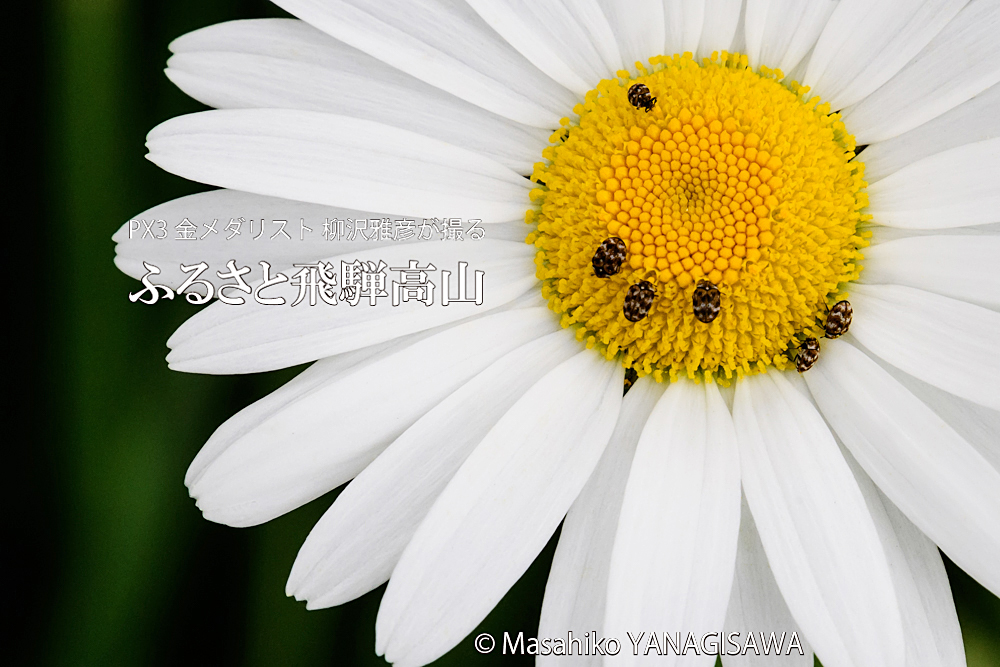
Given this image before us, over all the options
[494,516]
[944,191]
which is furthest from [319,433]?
[944,191]

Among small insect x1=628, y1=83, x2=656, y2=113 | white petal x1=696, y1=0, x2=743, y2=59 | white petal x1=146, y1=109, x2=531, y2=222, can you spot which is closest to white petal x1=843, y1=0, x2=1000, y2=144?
white petal x1=696, y1=0, x2=743, y2=59

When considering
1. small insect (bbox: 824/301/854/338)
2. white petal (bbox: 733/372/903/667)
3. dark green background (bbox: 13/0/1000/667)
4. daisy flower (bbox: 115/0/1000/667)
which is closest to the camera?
white petal (bbox: 733/372/903/667)

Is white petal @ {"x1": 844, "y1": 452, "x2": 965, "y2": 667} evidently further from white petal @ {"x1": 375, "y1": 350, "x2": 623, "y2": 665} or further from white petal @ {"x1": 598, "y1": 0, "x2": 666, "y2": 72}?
white petal @ {"x1": 598, "y1": 0, "x2": 666, "y2": 72}

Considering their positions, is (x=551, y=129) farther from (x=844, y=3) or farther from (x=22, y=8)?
(x=22, y=8)

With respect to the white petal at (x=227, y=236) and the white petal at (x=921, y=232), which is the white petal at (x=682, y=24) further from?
the white petal at (x=227, y=236)

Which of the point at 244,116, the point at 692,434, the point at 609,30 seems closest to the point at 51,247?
the point at 244,116

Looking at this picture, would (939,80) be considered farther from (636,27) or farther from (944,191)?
(636,27)
